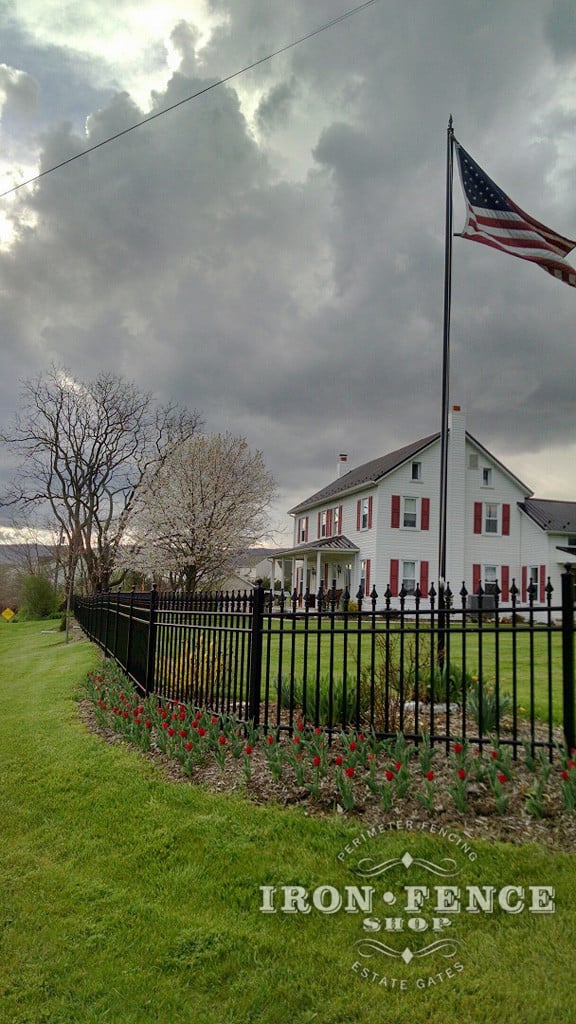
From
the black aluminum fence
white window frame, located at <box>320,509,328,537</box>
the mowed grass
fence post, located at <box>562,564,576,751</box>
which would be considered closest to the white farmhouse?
white window frame, located at <box>320,509,328,537</box>

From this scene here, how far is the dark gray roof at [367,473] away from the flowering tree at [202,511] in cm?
427

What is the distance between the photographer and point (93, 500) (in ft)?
103

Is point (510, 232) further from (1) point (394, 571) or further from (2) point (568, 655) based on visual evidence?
(1) point (394, 571)

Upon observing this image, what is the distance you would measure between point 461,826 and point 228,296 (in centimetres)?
1429

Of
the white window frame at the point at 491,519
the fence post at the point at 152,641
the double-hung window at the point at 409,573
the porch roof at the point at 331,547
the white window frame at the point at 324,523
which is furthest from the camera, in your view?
the white window frame at the point at 324,523

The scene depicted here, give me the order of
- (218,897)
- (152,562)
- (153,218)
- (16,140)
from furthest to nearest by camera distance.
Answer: (152,562) < (153,218) < (16,140) < (218,897)

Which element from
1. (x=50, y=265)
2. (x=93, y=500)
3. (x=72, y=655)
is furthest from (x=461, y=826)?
(x=93, y=500)

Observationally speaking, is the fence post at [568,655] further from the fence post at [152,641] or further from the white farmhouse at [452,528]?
the white farmhouse at [452,528]

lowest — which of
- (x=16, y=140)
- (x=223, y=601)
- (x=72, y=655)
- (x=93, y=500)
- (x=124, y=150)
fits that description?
(x=72, y=655)

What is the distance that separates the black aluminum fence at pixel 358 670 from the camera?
438cm

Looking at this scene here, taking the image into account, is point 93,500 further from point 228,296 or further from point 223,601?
point 223,601

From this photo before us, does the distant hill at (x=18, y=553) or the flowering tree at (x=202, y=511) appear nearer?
the flowering tree at (x=202, y=511)

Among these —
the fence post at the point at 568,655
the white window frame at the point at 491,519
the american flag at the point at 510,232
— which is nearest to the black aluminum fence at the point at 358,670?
the fence post at the point at 568,655

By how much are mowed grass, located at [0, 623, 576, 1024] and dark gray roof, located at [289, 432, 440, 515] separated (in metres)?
23.0
